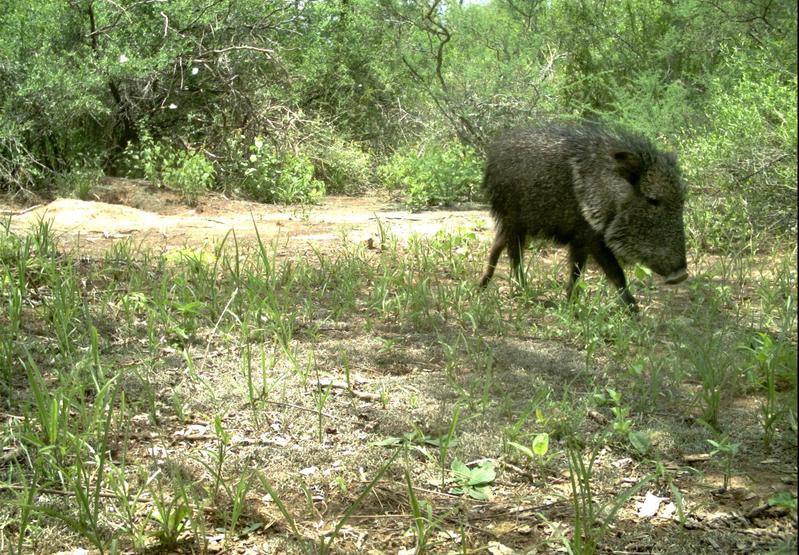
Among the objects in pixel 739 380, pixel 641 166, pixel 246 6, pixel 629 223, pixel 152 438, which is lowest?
pixel 152 438

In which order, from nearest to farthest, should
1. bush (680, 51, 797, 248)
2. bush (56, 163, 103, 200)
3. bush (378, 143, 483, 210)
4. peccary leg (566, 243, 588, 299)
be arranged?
peccary leg (566, 243, 588, 299) → bush (680, 51, 797, 248) → bush (56, 163, 103, 200) → bush (378, 143, 483, 210)

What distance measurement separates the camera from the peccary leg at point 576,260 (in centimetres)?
433

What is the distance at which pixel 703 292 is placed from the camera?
4270 millimetres

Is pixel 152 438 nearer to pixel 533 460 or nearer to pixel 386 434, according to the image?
pixel 386 434

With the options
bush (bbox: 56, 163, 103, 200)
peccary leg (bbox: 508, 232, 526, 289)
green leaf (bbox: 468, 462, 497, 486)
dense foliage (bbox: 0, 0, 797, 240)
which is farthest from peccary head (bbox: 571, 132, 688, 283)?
bush (bbox: 56, 163, 103, 200)

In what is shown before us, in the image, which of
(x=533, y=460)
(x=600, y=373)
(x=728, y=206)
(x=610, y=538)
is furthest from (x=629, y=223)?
(x=610, y=538)

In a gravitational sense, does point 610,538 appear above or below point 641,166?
below

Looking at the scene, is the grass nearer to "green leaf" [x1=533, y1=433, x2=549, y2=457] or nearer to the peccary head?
"green leaf" [x1=533, y1=433, x2=549, y2=457]

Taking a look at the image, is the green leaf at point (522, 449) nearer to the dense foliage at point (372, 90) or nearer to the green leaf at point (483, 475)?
the green leaf at point (483, 475)

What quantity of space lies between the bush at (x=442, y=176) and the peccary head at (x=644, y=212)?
365cm

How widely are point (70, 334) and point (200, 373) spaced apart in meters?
0.53

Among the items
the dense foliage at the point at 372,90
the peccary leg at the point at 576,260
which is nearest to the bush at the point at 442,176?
the dense foliage at the point at 372,90

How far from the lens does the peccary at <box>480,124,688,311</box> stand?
4207 millimetres

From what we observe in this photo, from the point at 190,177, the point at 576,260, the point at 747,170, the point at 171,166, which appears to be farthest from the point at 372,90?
the point at 576,260
